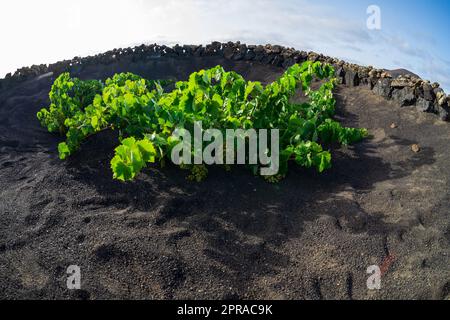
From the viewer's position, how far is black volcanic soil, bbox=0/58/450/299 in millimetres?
3539

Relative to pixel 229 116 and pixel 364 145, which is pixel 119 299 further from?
pixel 364 145

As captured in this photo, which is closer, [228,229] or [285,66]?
[228,229]

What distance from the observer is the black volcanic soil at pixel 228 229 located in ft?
11.6

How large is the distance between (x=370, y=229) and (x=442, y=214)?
2.83 feet

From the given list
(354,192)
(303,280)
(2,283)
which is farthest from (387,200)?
(2,283)

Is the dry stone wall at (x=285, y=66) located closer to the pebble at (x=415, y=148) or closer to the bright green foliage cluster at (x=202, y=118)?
the pebble at (x=415, y=148)

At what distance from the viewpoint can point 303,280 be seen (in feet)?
11.8

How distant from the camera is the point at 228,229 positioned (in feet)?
13.7

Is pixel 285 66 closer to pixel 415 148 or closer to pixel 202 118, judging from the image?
pixel 415 148

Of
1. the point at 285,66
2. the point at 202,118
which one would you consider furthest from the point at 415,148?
the point at 285,66

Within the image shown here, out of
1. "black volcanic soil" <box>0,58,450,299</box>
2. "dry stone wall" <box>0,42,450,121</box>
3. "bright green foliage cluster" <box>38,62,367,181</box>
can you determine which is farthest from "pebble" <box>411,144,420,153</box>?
"dry stone wall" <box>0,42,450,121</box>

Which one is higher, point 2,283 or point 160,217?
point 160,217

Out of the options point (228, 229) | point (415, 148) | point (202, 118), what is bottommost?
point (228, 229)

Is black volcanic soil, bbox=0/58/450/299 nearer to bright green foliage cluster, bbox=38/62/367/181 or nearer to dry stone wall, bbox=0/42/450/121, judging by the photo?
bright green foliage cluster, bbox=38/62/367/181
